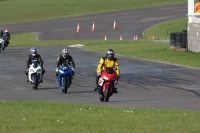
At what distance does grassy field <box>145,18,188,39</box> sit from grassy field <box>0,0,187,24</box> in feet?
48.7

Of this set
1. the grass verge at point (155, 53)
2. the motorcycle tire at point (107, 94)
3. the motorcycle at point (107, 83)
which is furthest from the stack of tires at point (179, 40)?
the motorcycle tire at point (107, 94)

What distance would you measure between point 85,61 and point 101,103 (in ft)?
45.0

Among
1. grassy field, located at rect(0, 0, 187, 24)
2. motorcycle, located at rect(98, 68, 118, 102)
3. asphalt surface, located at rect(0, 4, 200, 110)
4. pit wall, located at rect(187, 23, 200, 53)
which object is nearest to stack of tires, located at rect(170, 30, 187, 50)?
pit wall, located at rect(187, 23, 200, 53)

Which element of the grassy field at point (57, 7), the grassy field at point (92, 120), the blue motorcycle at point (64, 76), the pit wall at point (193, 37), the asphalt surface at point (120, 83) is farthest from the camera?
the grassy field at point (57, 7)

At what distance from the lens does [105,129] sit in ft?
34.0

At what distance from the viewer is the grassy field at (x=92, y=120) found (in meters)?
10.3

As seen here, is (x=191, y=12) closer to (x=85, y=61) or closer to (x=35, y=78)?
(x=85, y=61)

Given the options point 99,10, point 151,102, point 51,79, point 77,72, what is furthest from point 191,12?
point 99,10

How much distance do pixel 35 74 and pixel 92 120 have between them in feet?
33.4

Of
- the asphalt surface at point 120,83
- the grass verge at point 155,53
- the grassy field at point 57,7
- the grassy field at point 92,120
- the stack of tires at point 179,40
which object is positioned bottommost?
the asphalt surface at point 120,83

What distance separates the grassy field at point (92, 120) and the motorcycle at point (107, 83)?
3.27 m

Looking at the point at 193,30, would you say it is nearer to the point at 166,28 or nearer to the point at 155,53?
the point at 155,53

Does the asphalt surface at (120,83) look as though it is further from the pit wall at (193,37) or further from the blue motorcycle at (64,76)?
the pit wall at (193,37)

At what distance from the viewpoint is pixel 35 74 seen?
2141 cm
